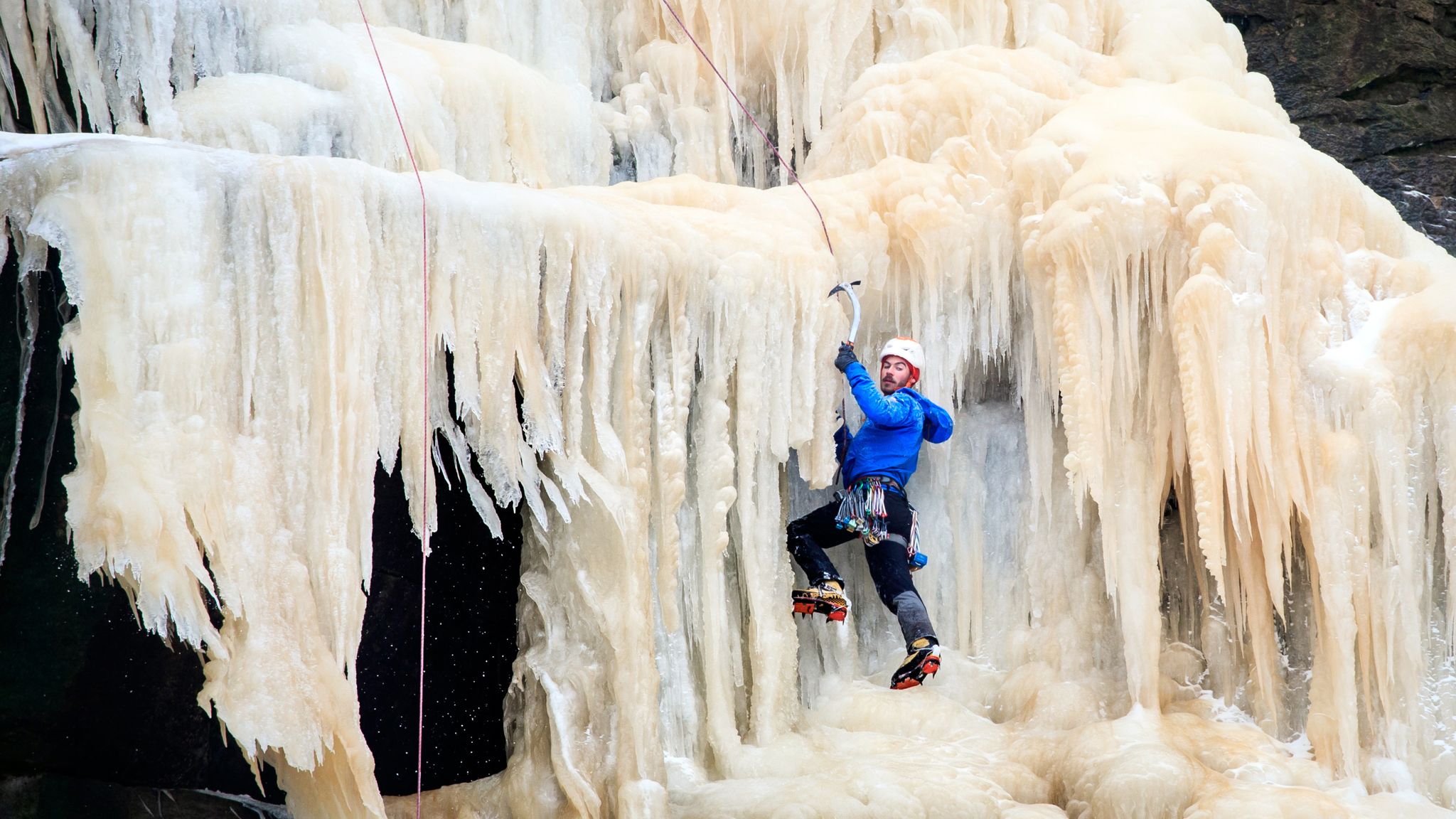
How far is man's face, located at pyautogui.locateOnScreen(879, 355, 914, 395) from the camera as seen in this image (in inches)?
249

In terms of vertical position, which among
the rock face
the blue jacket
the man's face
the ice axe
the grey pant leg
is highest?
the rock face

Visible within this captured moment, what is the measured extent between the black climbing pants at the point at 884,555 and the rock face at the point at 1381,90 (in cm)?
513

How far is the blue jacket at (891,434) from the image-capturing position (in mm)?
6086

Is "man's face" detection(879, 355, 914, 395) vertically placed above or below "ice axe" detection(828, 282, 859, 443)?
below

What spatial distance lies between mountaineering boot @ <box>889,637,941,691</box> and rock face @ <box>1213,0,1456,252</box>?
5.48m

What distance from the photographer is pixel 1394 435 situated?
239 inches

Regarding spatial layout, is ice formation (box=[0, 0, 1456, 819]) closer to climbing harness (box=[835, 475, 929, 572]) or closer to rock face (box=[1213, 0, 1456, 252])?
climbing harness (box=[835, 475, 929, 572])

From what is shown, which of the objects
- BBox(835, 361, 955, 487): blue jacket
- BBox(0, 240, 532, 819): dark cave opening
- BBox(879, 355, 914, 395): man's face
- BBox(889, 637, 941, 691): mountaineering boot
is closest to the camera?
BBox(0, 240, 532, 819): dark cave opening

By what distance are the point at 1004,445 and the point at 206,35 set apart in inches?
162

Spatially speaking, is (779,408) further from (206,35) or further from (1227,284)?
(206,35)

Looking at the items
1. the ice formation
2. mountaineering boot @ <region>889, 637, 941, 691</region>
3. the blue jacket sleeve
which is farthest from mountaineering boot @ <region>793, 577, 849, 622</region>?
the blue jacket sleeve

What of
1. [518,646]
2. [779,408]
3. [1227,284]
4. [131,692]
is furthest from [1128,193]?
[131,692]

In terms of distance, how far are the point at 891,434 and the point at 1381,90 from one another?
18.0 ft

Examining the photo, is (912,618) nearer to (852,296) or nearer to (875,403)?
(875,403)
